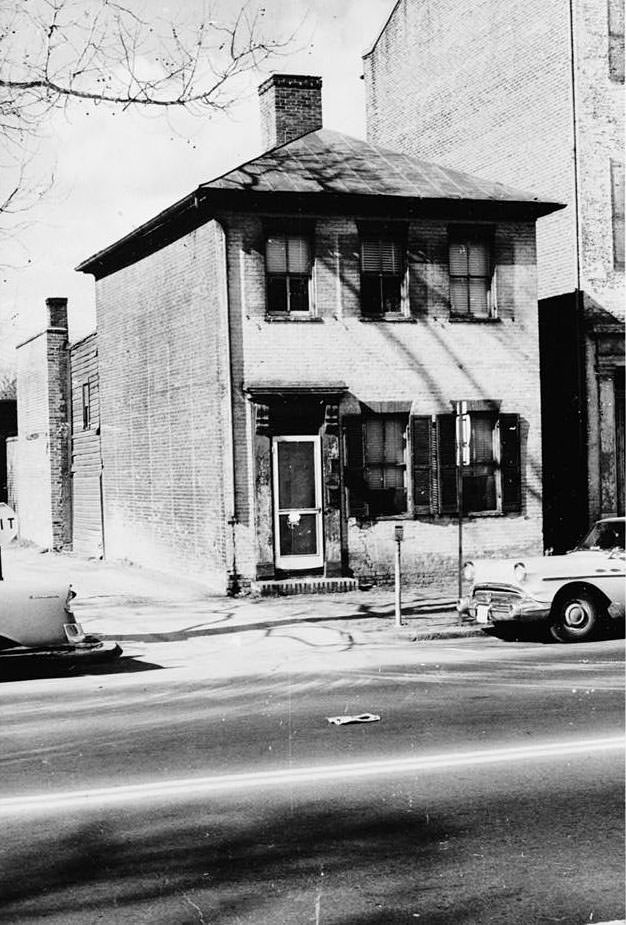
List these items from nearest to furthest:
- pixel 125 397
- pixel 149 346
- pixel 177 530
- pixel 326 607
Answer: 1. pixel 326 607
2. pixel 177 530
3. pixel 149 346
4. pixel 125 397

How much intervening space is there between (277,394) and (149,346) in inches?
203

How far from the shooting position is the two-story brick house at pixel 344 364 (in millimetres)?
18359

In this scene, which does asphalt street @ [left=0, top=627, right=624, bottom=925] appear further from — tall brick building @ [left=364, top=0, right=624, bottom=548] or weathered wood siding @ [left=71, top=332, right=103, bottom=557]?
weathered wood siding @ [left=71, top=332, right=103, bottom=557]

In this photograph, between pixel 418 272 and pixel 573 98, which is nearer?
pixel 418 272

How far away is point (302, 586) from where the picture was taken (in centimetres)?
1817

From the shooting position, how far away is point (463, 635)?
1421 centimetres

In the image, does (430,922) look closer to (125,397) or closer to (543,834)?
(543,834)

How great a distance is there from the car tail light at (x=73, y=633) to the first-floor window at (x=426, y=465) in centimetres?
832

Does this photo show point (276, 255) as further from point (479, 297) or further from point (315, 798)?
point (315, 798)

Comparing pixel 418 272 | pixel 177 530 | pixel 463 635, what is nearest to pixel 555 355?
pixel 418 272

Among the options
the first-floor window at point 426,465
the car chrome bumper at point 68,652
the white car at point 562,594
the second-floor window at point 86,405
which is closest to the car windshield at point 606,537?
the white car at point 562,594

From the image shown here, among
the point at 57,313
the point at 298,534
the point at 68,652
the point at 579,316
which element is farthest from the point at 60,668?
the point at 57,313

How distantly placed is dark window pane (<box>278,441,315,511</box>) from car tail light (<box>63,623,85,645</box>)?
7634 mm

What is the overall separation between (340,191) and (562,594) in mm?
8789
